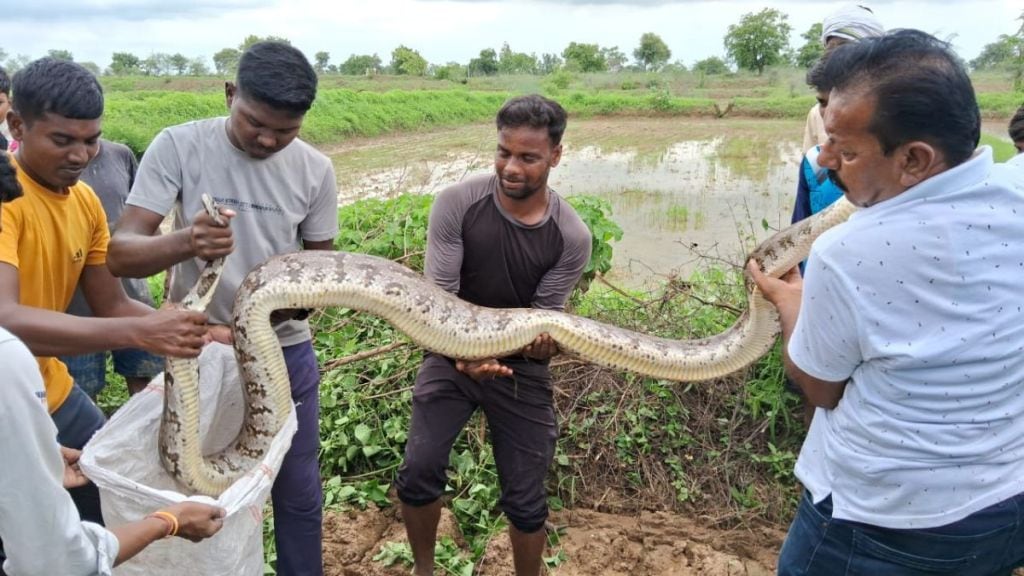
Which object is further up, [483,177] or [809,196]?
[483,177]

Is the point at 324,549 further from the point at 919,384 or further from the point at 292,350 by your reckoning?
the point at 919,384

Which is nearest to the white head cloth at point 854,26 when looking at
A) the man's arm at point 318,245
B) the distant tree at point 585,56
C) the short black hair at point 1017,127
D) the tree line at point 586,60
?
the short black hair at point 1017,127

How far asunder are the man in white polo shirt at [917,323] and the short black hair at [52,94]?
102 inches

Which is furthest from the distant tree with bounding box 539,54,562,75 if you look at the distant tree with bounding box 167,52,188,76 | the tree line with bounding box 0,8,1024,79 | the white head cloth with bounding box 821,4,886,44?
the white head cloth with bounding box 821,4,886,44

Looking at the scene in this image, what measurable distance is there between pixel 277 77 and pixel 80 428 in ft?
5.31

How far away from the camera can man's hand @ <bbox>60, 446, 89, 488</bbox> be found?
269 centimetres

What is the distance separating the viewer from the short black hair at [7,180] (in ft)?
6.09

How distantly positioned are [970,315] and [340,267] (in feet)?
7.43

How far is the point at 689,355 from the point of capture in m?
3.70

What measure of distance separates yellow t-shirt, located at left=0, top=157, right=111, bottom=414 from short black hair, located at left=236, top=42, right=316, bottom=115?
82 centimetres

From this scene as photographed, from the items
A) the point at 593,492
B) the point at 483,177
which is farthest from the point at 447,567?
the point at 483,177

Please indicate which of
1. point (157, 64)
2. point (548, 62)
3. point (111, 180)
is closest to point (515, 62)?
point (548, 62)

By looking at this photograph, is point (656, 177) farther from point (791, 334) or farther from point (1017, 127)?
point (791, 334)

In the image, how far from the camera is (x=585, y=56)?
71750 mm
